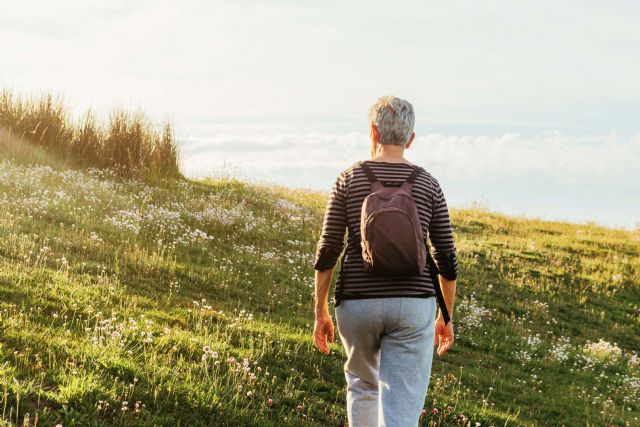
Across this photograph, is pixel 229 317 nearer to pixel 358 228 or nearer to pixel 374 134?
pixel 358 228

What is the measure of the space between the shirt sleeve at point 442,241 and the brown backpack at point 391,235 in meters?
0.39

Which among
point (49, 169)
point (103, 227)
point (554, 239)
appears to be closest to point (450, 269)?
point (103, 227)

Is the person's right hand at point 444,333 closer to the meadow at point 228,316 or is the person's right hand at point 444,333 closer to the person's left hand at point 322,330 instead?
the person's left hand at point 322,330

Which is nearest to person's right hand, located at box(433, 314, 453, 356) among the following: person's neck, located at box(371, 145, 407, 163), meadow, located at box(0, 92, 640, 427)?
person's neck, located at box(371, 145, 407, 163)

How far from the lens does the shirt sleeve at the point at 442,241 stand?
482cm

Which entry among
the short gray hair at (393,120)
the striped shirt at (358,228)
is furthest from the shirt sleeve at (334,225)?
the short gray hair at (393,120)

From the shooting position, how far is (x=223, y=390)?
22.3 ft

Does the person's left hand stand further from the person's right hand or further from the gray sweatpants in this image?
the person's right hand

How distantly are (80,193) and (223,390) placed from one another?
545 inches

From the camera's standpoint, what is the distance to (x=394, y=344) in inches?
178

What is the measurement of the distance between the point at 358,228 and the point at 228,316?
6.11 metres

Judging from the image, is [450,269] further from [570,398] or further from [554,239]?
[554,239]

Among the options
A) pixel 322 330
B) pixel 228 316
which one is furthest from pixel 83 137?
pixel 322 330

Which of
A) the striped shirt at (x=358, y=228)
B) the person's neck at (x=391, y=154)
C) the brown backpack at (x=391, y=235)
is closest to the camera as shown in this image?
the brown backpack at (x=391, y=235)
